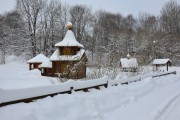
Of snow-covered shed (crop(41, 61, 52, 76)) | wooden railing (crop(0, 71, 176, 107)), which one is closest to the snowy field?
Answer: wooden railing (crop(0, 71, 176, 107))

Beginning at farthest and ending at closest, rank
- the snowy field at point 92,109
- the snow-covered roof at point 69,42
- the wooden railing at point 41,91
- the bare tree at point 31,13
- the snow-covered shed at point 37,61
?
the bare tree at point 31,13 < the snow-covered shed at point 37,61 < the snow-covered roof at point 69,42 < the snowy field at point 92,109 < the wooden railing at point 41,91

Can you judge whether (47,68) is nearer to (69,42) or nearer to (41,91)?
(69,42)

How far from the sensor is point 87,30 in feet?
234

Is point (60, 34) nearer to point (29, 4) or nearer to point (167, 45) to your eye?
point (29, 4)

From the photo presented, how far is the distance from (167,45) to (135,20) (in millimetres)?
18163

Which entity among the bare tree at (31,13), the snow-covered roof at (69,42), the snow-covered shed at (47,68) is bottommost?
the snow-covered shed at (47,68)

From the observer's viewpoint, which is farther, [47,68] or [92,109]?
[47,68]

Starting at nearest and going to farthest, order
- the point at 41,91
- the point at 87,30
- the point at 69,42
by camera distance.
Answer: the point at 41,91
the point at 69,42
the point at 87,30

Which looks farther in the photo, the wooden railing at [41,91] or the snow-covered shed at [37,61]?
the snow-covered shed at [37,61]

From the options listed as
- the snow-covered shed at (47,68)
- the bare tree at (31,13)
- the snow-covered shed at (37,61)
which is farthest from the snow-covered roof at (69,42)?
the bare tree at (31,13)

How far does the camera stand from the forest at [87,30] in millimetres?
60562

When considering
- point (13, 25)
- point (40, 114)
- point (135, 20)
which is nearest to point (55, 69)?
point (13, 25)

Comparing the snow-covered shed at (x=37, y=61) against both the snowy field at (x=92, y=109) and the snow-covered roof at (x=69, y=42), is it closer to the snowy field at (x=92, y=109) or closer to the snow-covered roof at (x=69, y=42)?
the snow-covered roof at (x=69, y=42)

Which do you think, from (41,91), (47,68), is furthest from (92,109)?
(47,68)
